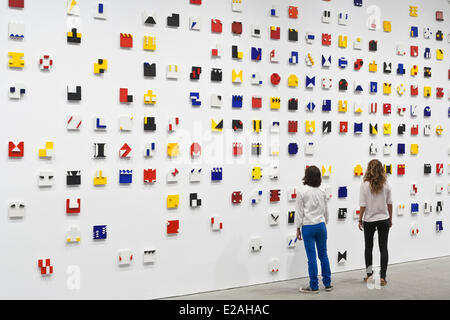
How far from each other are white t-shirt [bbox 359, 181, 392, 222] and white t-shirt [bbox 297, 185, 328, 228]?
2.02 feet

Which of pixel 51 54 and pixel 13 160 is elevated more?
pixel 51 54

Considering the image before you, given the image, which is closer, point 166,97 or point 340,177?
point 166,97

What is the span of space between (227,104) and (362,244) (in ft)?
8.88

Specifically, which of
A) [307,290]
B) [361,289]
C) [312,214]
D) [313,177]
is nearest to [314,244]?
[312,214]

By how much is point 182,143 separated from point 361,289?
261 cm

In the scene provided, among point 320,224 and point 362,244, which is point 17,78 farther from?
point 362,244

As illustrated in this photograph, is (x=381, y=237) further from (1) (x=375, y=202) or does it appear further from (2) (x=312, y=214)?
(2) (x=312, y=214)

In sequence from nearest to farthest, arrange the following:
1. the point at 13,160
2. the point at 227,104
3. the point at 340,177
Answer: the point at 13,160 → the point at 227,104 → the point at 340,177

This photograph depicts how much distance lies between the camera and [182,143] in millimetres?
5422

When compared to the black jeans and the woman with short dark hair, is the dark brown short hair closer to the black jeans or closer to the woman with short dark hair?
the woman with short dark hair

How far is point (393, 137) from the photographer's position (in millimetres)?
6895

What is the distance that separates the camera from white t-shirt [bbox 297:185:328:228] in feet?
17.6

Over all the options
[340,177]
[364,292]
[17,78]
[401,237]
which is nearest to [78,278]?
[17,78]

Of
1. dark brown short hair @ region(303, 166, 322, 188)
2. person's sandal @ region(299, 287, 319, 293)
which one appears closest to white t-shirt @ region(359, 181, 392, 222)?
dark brown short hair @ region(303, 166, 322, 188)
